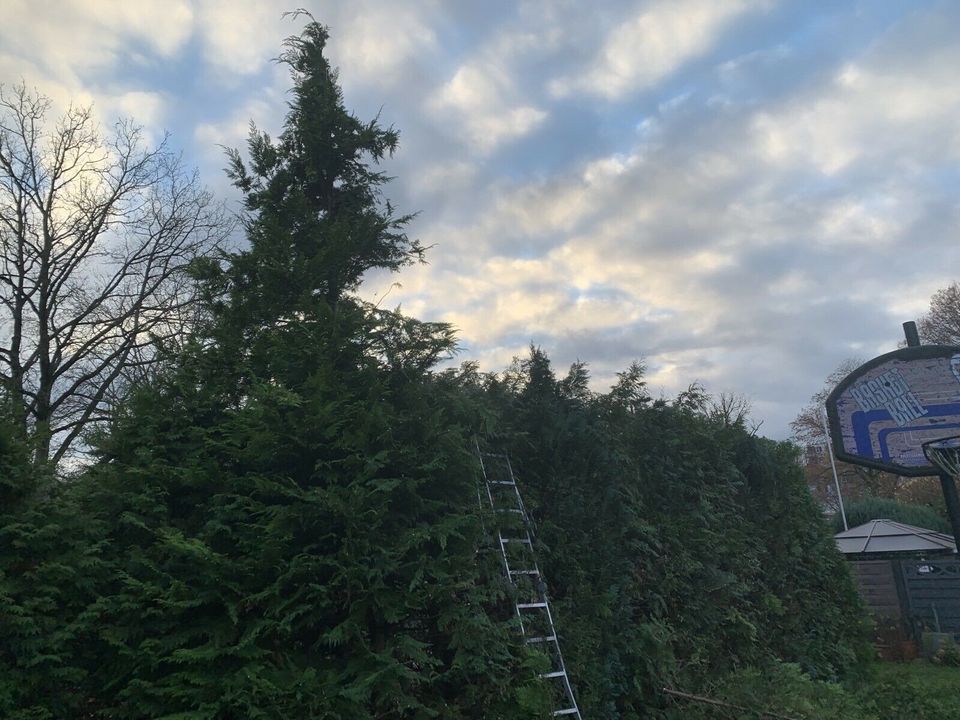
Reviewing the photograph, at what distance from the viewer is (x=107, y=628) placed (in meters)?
5.06

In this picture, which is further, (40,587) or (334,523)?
(334,523)

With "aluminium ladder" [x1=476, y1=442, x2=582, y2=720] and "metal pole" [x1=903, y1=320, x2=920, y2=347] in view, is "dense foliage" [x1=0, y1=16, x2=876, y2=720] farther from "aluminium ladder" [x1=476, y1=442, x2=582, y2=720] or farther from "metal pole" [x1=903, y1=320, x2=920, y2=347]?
"metal pole" [x1=903, y1=320, x2=920, y2=347]

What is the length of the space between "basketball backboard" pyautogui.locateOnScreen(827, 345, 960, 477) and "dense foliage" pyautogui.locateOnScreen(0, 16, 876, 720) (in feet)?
21.9

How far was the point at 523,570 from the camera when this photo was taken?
628 cm

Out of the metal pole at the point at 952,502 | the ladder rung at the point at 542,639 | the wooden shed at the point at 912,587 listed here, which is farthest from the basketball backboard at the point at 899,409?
the ladder rung at the point at 542,639

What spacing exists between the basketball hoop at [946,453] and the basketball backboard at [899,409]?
0.62ft

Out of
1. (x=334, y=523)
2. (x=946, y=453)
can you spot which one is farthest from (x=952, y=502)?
(x=334, y=523)

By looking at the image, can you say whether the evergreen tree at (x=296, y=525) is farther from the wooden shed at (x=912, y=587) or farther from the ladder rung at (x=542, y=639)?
the wooden shed at (x=912, y=587)

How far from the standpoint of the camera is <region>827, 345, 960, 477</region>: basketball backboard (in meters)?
13.1

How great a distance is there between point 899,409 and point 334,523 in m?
12.3

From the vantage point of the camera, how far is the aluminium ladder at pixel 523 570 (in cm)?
580

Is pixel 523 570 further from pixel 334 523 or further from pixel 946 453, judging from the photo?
pixel 946 453

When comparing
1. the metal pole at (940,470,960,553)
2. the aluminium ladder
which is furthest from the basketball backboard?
the aluminium ladder

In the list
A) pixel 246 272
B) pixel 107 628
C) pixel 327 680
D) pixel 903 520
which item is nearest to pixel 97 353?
pixel 246 272
